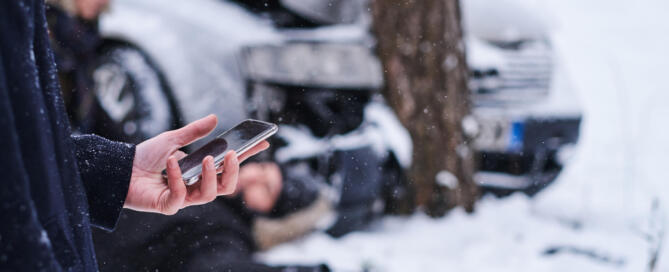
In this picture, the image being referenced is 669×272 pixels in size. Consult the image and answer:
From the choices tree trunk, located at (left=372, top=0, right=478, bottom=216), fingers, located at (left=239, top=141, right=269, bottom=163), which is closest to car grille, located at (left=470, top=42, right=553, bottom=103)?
tree trunk, located at (left=372, top=0, right=478, bottom=216)

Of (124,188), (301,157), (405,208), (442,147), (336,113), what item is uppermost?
(124,188)

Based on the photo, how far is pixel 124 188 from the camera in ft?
2.86

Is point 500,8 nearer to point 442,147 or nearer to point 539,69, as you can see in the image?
point 539,69

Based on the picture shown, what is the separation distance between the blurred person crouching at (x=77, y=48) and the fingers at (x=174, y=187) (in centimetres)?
83

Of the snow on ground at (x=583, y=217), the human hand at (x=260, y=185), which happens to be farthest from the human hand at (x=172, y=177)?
the snow on ground at (x=583, y=217)

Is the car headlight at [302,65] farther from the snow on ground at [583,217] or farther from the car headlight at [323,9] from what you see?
the snow on ground at [583,217]

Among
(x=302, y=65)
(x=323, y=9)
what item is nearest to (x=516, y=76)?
(x=323, y=9)

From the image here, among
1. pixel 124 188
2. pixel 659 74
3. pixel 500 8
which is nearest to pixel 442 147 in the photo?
pixel 500 8

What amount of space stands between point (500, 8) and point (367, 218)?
1.30 m

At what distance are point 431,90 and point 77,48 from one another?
166 centimetres

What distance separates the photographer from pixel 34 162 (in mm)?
580

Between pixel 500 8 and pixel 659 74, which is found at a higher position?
pixel 500 8

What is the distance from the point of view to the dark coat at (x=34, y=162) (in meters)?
0.54

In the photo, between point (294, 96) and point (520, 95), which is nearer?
point (294, 96)
